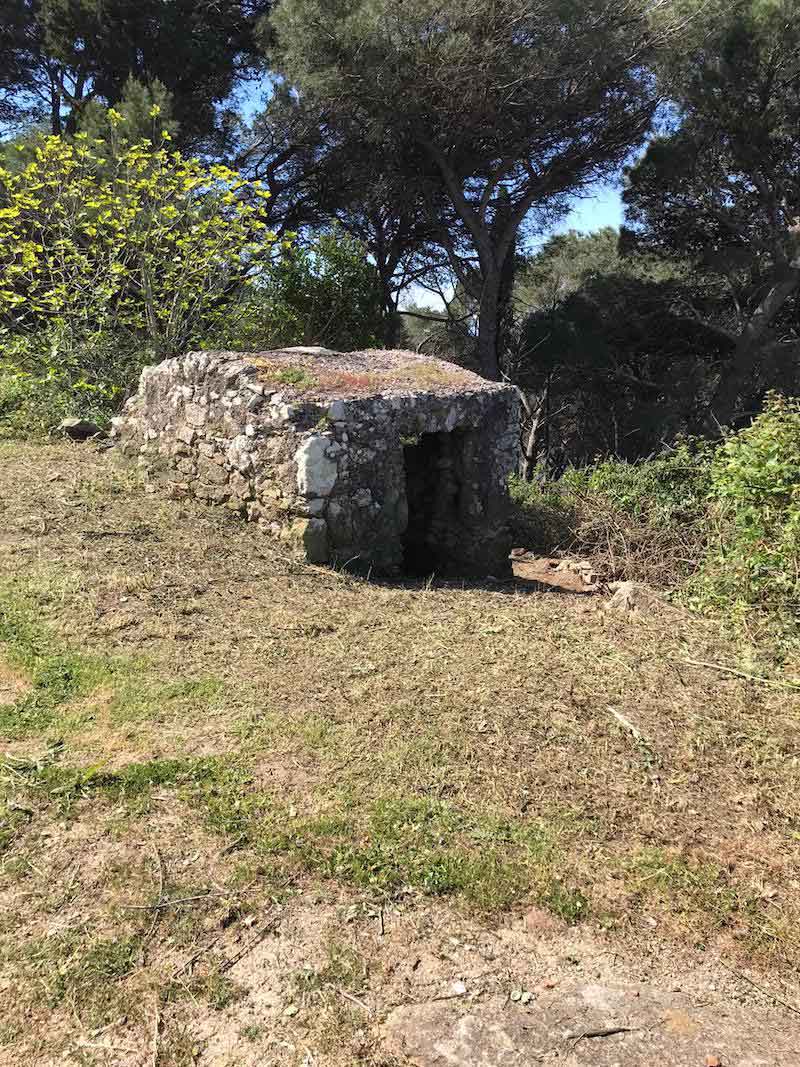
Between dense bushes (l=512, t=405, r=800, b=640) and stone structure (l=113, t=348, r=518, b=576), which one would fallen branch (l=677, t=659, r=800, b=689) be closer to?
dense bushes (l=512, t=405, r=800, b=640)

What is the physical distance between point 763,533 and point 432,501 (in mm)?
2658

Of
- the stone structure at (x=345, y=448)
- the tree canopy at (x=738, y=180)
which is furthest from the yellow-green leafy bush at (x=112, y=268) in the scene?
the tree canopy at (x=738, y=180)

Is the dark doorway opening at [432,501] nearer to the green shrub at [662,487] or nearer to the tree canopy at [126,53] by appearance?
the green shrub at [662,487]

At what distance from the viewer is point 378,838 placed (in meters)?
2.64

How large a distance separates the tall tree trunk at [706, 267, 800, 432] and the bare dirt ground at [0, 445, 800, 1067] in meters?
11.7

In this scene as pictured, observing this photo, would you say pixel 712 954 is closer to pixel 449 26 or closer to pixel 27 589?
pixel 27 589

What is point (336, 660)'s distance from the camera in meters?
3.86

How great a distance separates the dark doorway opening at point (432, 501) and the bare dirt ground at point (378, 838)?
7.07 ft

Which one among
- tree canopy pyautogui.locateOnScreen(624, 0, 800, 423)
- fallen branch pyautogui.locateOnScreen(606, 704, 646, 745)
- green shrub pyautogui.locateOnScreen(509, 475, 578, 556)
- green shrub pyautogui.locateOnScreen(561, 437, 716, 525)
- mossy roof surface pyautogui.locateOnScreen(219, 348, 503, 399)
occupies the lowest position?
fallen branch pyautogui.locateOnScreen(606, 704, 646, 745)

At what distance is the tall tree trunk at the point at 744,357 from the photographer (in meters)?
14.5

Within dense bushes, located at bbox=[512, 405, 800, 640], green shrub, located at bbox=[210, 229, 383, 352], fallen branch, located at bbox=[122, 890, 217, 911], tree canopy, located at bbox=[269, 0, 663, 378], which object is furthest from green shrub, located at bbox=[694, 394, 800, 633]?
tree canopy, located at bbox=[269, 0, 663, 378]

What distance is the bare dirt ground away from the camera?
202cm

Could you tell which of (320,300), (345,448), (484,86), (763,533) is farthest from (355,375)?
(484,86)

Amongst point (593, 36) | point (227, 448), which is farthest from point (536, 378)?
point (227, 448)
